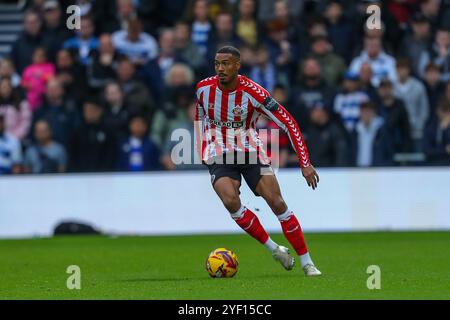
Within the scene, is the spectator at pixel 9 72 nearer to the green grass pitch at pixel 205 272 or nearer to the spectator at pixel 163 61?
the spectator at pixel 163 61

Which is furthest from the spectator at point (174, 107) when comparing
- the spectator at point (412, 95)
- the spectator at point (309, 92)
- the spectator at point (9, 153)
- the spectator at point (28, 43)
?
the spectator at point (412, 95)

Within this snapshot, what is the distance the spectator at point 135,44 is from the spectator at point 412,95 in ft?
14.8

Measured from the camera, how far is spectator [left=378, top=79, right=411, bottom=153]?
2011 cm

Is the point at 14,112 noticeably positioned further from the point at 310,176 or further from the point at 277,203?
the point at 310,176

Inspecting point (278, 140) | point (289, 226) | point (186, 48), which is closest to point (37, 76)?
point (186, 48)

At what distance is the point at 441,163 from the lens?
19.7m

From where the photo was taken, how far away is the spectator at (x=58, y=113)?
69.8 feet

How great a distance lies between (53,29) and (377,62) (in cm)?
615

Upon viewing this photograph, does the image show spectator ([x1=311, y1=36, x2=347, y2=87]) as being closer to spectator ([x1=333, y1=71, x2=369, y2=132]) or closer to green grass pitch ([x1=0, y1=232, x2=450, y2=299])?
spectator ([x1=333, y1=71, x2=369, y2=132])

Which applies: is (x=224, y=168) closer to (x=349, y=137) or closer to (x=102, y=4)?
(x=349, y=137)

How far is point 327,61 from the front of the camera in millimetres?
21344

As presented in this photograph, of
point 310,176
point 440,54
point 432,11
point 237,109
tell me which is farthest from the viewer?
point 432,11

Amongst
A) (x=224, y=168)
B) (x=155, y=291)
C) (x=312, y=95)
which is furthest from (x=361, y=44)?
(x=155, y=291)

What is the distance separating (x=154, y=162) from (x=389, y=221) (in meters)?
3.98
